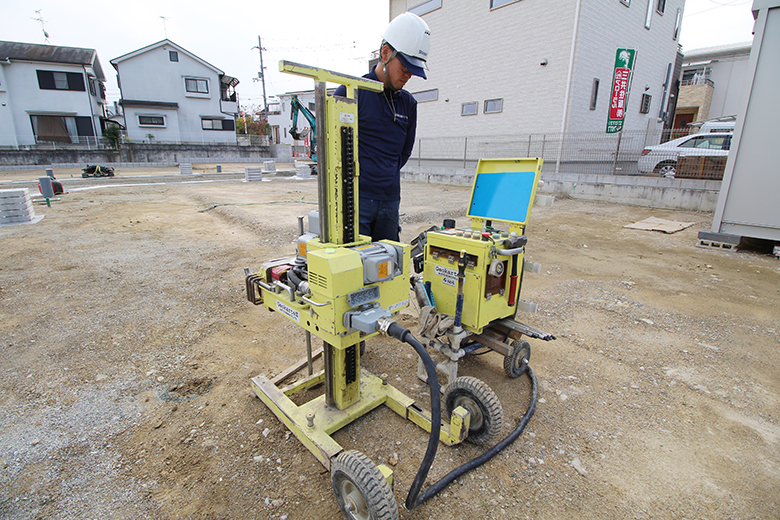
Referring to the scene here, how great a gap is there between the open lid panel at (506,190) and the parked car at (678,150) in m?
9.69

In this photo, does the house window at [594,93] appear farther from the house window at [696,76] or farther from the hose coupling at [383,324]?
the hose coupling at [383,324]

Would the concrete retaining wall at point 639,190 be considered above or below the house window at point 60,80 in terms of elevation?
below

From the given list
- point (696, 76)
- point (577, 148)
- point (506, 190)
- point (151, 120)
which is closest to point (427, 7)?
point (577, 148)

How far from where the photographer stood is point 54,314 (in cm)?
348

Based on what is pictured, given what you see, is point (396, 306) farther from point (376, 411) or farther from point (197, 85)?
point (197, 85)

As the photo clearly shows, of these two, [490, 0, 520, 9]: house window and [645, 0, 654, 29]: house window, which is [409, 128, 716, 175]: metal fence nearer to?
[490, 0, 520, 9]: house window

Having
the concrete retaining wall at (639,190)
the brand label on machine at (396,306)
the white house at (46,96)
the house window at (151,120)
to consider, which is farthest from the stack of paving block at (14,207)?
the house window at (151,120)

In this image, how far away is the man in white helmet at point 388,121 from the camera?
2078 mm

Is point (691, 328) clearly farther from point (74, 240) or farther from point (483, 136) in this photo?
point (483, 136)

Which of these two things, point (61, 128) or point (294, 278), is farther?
point (61, 128)

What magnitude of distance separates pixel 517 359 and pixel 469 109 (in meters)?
14.8

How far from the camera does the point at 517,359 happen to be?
2.58 m

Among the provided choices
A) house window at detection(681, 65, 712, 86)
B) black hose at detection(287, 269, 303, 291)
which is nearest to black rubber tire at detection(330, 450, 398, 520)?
black hose at detection(287, 269, 303, 291)

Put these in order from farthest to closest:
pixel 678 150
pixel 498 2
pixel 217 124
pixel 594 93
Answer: pixel 217 124 → pixel 498 2 → pixel 594 93 → pixel 678 150
